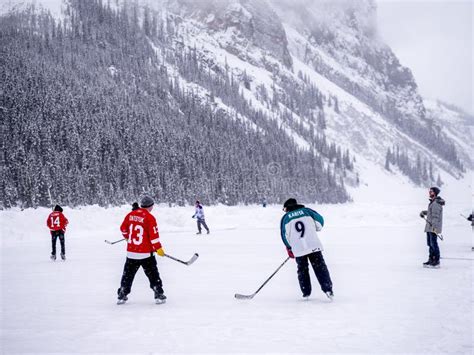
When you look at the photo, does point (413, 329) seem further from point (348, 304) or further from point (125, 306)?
point (125, 306)

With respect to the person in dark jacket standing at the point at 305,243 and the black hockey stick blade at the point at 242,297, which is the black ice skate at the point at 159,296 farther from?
the person in dark jacket standing at the point at 305,243

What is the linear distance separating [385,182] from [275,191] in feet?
223

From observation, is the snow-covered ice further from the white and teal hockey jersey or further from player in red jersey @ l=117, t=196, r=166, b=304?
the white and teal hockey jersey

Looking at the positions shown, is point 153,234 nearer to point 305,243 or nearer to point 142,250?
point 142,250

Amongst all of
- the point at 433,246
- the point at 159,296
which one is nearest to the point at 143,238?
the point at 159,296

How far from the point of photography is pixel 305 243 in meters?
7.89

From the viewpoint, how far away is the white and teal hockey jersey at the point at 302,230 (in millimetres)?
7891

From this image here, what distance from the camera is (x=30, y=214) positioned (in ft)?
85.4

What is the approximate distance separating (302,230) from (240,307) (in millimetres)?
1888

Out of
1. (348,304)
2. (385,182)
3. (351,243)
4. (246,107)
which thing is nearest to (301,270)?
(348,304)

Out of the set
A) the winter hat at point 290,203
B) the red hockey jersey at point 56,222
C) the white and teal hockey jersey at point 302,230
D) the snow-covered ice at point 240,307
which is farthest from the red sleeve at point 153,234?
the red hockey jersey at point 56,222

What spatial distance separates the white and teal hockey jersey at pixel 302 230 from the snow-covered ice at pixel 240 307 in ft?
3.43

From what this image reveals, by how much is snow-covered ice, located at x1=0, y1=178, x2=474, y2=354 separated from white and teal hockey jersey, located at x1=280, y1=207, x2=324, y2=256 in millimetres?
1045

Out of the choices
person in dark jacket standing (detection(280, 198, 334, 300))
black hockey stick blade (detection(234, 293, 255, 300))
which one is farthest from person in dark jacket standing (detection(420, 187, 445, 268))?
black hockey stick blade (detection(234, 293, 255, 300))
